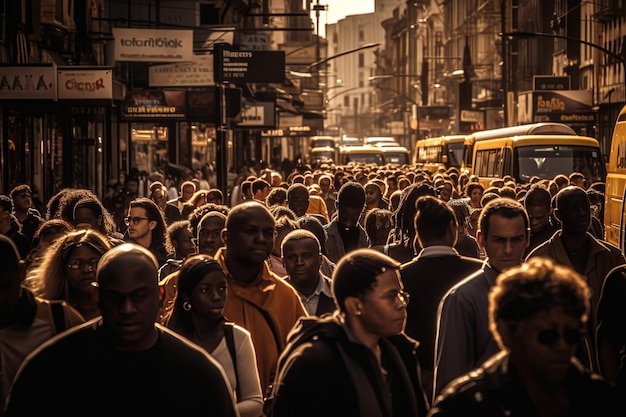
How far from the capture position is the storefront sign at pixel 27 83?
78.6 ft

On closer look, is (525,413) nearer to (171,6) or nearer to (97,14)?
(97,14)

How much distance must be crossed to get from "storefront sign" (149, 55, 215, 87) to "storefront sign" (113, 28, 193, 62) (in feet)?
3.72

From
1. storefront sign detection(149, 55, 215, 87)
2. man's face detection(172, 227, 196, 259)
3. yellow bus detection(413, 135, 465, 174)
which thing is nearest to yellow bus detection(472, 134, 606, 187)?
storefront sign detection(149, 55, 215, 87)

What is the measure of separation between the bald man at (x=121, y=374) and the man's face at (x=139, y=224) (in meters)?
6.81

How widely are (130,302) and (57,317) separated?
4.44 feet

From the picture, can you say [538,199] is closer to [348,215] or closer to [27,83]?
[348,215]

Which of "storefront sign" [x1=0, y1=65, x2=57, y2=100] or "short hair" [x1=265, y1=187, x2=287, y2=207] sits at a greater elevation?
"storefront sign" [x1=0, y1=65, x2=57, y2=100]

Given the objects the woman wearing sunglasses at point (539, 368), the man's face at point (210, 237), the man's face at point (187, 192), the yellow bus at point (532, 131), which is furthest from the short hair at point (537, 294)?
the yellow bus at point (532, 131)

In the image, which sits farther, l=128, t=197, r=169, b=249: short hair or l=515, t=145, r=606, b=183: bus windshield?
l=515, t=145, r=606, b=183: bus windshield

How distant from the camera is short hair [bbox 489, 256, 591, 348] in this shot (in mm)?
4199

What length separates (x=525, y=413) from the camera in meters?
4.13

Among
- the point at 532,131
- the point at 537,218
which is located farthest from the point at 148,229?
the point at 532,131

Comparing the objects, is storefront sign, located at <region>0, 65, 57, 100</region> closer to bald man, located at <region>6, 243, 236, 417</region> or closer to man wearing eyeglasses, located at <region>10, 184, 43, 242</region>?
man wearing eyeglasses, located at <region>10, 184, 43, 242</region>

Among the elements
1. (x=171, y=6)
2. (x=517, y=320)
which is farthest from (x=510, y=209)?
(x=171, y=6)
